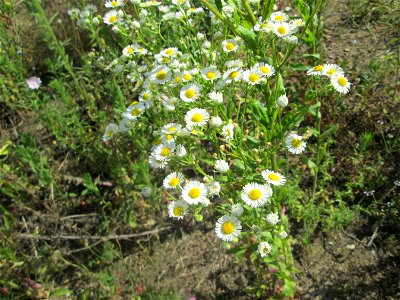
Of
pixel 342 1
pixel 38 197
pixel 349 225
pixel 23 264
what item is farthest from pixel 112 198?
pixel 342 1

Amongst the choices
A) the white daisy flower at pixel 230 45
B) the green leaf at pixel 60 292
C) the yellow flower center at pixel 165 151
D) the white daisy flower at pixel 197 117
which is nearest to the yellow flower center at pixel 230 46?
the white daisy flower at pixel 230 45

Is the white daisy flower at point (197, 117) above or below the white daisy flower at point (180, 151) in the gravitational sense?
above

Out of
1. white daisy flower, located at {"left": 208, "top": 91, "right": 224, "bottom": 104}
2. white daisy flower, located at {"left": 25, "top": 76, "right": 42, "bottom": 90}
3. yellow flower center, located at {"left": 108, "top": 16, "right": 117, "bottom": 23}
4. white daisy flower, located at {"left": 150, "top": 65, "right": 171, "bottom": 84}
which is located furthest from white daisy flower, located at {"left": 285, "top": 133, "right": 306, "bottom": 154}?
white daisy flower, located at {"left": 25, "top": 76, "right": 42, "bottom": 90}

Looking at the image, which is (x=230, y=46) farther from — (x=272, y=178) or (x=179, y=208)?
(x=179, y=208)

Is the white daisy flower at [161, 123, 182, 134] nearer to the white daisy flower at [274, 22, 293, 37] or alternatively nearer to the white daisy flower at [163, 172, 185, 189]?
the white daisy flower at [163, 172, 185, 189]

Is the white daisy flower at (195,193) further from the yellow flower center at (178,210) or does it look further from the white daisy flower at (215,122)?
the white daisy flower at (215,122)

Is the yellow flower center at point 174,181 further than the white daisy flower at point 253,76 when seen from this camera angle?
Yes

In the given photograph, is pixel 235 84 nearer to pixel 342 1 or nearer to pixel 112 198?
pixel 112 198
